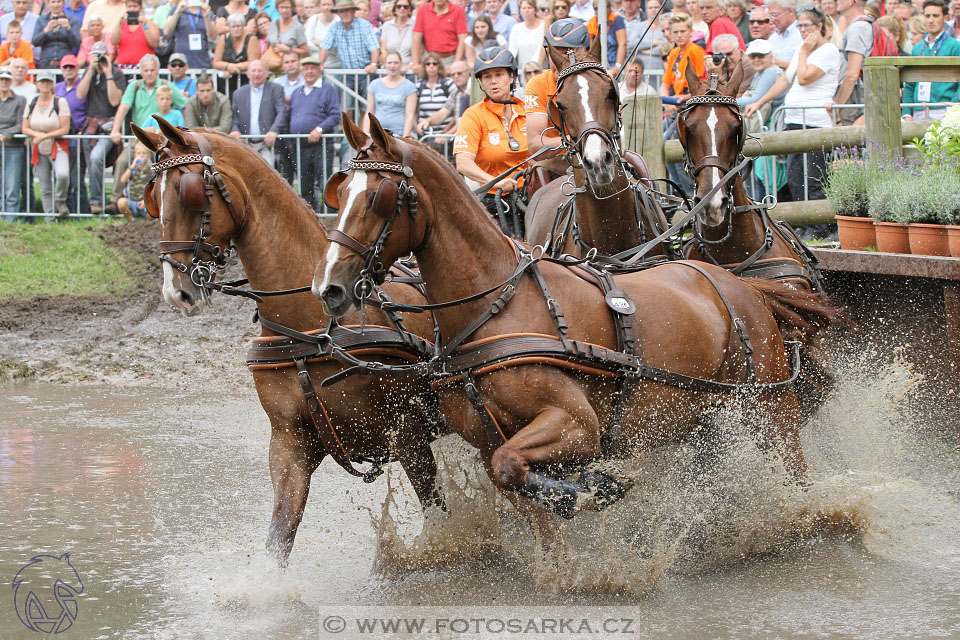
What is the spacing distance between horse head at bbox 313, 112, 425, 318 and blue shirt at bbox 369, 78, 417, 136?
8.57m

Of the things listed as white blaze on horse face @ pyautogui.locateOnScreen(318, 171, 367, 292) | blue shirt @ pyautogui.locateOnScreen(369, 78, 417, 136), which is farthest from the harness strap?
blue shirt @ pyautogui.locateOnScreen(369, 78, 417, 136)

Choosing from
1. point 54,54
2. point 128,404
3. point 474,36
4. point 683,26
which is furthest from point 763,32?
point 54,54

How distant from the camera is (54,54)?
614 inches

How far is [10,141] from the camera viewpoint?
14461mm

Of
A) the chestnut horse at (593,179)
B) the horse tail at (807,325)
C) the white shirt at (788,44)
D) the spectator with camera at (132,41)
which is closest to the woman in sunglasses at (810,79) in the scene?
the white shirt at (788,44)

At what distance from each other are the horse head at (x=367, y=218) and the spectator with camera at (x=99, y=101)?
10.7m

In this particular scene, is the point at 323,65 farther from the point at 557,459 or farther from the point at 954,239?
the point at 557,459

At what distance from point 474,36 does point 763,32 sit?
324 cm

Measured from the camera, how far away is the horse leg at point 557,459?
4520mm

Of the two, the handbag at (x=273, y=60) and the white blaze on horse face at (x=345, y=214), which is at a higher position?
the handbag at (x=273, y=60)

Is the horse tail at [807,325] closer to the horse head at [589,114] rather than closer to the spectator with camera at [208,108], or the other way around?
the horse head at [589,114]

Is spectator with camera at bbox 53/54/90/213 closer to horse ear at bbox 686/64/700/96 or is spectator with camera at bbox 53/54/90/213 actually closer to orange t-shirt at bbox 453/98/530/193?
orange t-shirt at bbox 453/98/530/193

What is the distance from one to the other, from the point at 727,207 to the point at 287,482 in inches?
108

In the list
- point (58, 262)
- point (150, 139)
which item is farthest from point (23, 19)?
point (150, 139)
